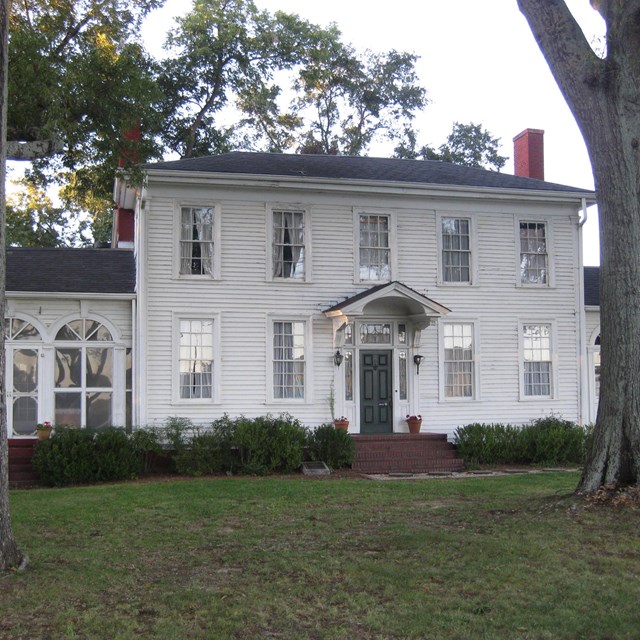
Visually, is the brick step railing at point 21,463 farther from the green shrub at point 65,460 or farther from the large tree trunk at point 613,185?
the large tree trunk at point 613,185

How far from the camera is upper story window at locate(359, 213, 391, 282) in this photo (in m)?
18.9

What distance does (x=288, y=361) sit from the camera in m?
18.4

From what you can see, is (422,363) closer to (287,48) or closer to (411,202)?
(411,202)

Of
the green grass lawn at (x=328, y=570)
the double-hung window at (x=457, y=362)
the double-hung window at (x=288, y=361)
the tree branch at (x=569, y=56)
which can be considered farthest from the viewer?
the double-hung window at (x=457, y=362)

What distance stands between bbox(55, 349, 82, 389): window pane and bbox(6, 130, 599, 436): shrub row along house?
0.03 meters

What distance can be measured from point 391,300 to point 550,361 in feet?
14.5

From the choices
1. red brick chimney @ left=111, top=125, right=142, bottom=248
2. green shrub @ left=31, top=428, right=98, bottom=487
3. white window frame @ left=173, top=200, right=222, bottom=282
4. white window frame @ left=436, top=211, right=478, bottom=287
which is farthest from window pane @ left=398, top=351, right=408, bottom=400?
red brick chimney @ left=111, top=125, right=142, bottom=248

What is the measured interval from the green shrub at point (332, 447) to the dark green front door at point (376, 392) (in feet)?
5.03

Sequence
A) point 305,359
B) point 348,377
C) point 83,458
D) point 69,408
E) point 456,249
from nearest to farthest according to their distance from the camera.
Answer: point 83,458 < point 69,408 < point 305,359 < point 348,377 < point 456,249

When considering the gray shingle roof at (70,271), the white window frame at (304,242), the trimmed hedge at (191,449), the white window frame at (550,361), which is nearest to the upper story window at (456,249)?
the white window frame at (550,361)

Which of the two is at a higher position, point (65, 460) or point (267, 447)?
point (267, 447)

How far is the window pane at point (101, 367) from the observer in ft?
57.9

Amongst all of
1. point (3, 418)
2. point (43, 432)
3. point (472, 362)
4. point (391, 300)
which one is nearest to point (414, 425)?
point (472, 362)

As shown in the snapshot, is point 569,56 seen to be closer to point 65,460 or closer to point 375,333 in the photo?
point 375,333
